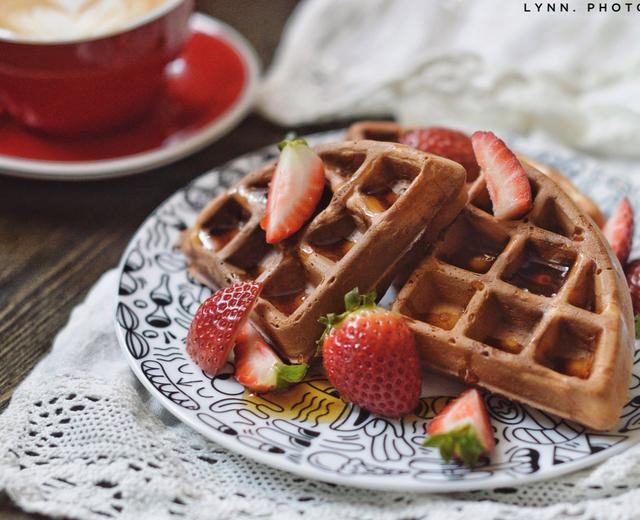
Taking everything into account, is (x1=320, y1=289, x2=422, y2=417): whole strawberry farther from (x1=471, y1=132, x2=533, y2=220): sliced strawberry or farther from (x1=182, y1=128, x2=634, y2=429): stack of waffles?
(x1=471, y1=132, x2=533, y2=220): sliced strawberry

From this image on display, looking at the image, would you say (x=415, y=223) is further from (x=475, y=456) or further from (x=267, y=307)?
(x=475, y=456)

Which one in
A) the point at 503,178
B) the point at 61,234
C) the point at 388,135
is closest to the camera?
the point at 503,178

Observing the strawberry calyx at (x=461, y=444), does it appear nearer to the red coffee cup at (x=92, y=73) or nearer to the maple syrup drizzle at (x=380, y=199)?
the maple syrup drizzle at (x=380, y=199)

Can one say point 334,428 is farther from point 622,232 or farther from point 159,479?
point 622,232

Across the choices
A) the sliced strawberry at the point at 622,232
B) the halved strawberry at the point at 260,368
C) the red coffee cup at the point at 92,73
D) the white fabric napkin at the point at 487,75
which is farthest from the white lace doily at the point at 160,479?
the white fabric napkin at the point at 487,75

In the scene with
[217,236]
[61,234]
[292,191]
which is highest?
[292,191]

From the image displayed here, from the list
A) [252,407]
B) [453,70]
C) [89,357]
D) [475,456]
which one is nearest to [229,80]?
[453,70]

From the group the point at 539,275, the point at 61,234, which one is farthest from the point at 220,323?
the point at 61,234
